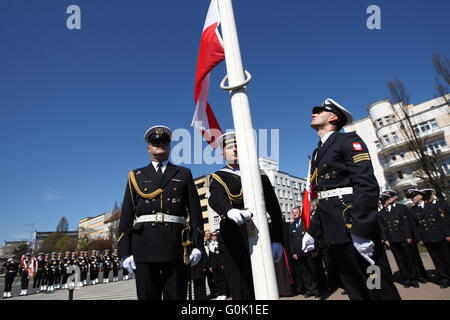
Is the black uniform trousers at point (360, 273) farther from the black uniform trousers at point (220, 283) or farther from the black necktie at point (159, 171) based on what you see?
the black uniform trousers at point (220, 283)

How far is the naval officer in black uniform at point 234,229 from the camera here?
276 cm

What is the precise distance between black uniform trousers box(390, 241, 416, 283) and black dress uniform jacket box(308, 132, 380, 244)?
17.7 feet

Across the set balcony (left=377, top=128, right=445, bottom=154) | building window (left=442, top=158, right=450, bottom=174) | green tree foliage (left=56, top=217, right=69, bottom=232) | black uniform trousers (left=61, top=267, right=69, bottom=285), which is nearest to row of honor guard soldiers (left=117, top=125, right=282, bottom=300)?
black uniform trousers (left=61, top=267, right=69, bottom=285)

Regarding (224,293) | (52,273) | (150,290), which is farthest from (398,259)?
(52,273)

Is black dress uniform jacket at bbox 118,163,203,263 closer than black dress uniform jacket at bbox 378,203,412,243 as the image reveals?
Yes

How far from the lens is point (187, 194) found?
3.30 metres

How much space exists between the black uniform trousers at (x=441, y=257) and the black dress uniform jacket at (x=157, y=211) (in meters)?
6.46

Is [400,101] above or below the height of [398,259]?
above

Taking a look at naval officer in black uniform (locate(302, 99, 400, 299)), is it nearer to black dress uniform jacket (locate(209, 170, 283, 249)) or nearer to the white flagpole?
black dress uniform jacket (locate(209, 170, 283, 249))

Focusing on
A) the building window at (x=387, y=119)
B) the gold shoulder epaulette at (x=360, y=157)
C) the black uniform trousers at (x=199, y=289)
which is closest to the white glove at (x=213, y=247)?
the black uniform trousers at (x=199, y=289)

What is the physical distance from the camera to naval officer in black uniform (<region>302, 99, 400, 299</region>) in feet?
7.86

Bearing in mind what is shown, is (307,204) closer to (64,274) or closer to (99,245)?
(64,274)

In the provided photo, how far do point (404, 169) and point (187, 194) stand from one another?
49.2 metres
